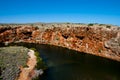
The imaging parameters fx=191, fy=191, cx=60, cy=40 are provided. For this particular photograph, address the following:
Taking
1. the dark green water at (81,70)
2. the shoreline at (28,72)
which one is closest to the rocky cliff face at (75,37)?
the dark green water at (81,70)

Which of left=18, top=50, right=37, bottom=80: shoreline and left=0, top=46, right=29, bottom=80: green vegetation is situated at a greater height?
left=0, top=46, right=29, bottom=80: green vegetation

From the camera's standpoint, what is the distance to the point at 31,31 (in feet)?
312

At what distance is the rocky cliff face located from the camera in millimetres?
61812

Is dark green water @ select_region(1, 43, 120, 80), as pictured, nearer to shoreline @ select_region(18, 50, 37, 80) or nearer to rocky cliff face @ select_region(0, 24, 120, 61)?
shoreline @ select_region(18, 50, 37, 80)

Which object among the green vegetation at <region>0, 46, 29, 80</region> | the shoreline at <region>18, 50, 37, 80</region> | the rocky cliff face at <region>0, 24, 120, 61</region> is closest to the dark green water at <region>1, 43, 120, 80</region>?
the shoreline at <region>18, 50, 37, 80</region>

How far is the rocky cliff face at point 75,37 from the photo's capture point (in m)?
61.8

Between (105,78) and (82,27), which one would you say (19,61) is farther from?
(82,27)

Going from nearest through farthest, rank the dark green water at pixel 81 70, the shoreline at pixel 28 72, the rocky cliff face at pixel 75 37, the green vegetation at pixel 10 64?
the green vegetation at pixel 10 64, the shoreline at pixel 28 72, the dark green water at pixel 81 70, the rocky cliff face at pixel 75 37

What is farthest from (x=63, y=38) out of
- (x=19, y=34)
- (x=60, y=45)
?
(x=19, y=34)

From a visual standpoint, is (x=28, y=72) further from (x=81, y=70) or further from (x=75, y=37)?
(x=75, y=37)

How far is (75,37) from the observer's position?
7775 centimetres


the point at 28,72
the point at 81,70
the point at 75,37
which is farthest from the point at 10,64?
the point at 75,37

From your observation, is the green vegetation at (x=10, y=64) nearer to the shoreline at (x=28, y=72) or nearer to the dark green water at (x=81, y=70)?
the shoreline at (x=28, y=72)

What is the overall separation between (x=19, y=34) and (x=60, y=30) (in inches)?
867
